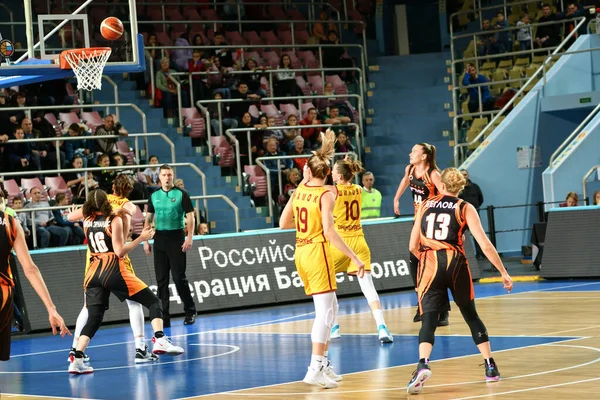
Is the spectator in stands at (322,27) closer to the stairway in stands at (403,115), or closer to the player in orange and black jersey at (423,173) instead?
the stairway in stands at (403,115)

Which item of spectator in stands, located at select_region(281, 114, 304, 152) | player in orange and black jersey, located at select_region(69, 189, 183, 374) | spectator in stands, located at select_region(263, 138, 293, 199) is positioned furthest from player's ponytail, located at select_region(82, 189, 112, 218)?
spectator in stands, located at select_region(281, 114, 304, 152)

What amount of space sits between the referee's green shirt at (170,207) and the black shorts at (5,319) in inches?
321

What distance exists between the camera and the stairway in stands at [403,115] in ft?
93.0

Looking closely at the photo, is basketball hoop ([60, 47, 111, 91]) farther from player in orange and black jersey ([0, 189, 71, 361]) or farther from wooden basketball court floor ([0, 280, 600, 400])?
player in orange and black jersey ([0, 189, 71, 361])

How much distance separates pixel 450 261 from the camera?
10.3 metres

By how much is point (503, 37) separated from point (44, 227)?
540 inches

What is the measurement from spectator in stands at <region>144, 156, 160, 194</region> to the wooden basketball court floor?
5.33 m

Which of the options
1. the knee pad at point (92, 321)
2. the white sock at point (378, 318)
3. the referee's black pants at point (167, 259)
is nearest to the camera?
the knee pad at point (92, 321)

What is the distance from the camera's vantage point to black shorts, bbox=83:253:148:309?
41.9ft

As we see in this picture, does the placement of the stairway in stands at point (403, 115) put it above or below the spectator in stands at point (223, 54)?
below

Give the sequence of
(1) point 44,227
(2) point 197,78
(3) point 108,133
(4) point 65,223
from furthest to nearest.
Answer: (2) point 197,78 → (3) point 108,133 → (4) point 65,223 → (1) point 44,227

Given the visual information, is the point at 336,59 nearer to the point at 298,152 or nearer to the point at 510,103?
the point at 510,103

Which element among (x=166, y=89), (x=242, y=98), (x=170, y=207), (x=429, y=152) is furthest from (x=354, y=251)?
(x=166, y=89)

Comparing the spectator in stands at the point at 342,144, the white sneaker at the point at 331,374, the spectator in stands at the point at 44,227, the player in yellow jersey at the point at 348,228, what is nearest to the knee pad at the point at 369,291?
the player in yellow jersey at the point at 348,228
